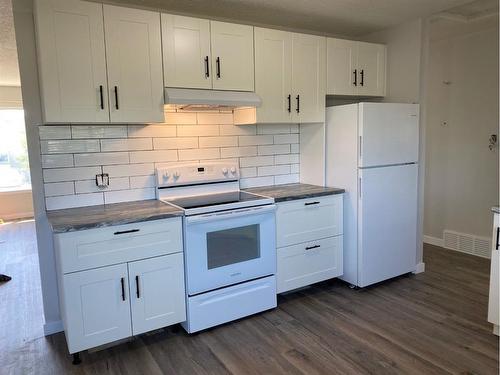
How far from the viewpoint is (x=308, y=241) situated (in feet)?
10.5

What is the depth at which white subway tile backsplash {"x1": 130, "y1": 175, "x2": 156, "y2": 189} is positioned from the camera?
2.95m

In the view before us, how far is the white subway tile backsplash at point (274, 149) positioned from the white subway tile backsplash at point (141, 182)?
3.36 feet

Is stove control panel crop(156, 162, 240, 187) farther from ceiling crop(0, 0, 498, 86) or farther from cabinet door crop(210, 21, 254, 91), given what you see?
ceiling crop(0, 0, 498, 86)

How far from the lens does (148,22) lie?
2.58 meters

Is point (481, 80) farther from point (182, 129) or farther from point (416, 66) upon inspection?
point (182, 129)

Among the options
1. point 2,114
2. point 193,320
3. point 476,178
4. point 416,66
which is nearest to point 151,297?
point 193,320

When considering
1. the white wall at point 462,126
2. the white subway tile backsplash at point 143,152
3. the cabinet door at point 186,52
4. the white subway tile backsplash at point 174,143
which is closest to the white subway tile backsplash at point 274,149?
the white subway tile backsplash at point 143,152

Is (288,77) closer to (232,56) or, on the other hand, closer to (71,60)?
(232,56)

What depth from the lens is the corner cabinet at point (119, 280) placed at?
226cm

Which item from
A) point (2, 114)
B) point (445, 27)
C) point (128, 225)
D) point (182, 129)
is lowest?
point (128, 225)

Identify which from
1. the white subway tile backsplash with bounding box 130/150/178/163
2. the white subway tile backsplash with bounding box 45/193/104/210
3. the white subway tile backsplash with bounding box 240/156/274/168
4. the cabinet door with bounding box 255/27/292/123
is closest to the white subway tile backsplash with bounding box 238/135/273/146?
the white subway tile backsplash with bounding box 240/156/274/168

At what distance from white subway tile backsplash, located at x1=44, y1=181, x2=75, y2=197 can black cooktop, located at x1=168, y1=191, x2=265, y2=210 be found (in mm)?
677

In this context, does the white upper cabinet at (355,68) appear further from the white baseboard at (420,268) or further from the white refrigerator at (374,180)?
the white baseboard at (420,268)

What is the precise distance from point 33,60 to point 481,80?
13.3 ft
